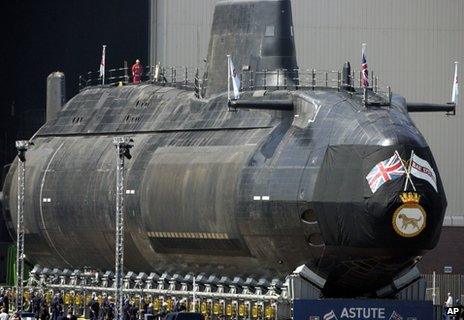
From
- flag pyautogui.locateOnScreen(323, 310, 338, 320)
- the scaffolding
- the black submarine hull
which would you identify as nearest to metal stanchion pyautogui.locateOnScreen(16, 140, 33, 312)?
the scaffolding

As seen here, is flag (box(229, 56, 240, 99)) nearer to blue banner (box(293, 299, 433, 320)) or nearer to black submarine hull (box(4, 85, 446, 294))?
black submarine hull (box(4, 85, 446, 294))

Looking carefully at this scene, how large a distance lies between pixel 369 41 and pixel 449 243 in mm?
10939

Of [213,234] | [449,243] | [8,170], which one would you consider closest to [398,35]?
[449,243]

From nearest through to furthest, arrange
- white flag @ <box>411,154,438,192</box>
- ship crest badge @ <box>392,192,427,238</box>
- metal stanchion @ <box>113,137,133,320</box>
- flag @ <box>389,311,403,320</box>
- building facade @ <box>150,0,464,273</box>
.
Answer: ship crest badge @ <box>392,192,427,238</box> < white flag @ <box>411,154,438,192</box> < flag @ <box>389,311,403,320</box> < metal stanchion @ <box>113,137,133,320</box> < building facade @ <box>150,0,464,273</box>

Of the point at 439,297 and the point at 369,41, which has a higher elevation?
the point at 369,41

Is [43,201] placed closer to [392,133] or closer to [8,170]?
[8,170]

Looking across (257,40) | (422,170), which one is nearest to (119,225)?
(422,170)

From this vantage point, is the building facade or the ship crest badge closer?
the ship crest badge

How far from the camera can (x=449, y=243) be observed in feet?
264

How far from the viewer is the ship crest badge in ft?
159

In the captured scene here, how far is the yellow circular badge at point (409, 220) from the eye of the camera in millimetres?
48438

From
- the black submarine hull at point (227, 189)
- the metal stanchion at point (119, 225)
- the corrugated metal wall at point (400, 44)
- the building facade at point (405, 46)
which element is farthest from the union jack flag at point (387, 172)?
the corrugated metal wall at point (400, 44)

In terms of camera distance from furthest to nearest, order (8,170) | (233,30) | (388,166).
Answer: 1. (8,170)
2. (233,30)
3. (388,166)

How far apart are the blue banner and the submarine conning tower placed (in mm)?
10490
